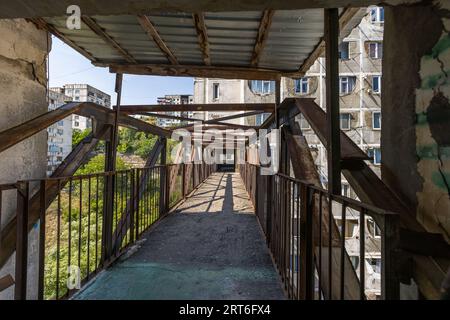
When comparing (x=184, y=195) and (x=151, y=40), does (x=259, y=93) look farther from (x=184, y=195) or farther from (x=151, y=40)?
(x=151, y=40)

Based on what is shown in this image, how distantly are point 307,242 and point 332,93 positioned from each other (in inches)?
47.8

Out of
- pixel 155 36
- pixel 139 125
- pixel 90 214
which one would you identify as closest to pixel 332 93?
pixel 155 36

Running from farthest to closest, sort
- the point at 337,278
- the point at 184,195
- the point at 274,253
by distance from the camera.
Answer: the point at 184,195
the point at 274,253
the point at 337,278

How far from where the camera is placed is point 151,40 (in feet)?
10.9

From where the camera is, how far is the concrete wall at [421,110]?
170 centimetres

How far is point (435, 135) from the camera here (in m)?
1.76

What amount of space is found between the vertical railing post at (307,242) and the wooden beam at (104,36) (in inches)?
107

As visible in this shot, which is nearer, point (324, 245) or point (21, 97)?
point (324, 245)

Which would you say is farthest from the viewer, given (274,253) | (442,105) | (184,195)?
(184,195)

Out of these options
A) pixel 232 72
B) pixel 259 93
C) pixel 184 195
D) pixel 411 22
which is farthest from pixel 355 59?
pixel 411 22

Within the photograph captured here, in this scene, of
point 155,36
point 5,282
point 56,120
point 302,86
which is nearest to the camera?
point 5,282

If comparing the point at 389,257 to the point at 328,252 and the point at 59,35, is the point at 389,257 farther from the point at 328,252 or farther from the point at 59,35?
the point at 59,35

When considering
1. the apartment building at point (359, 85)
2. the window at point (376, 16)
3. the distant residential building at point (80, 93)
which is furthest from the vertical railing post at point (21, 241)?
the distant residential building at point (80, 93)
